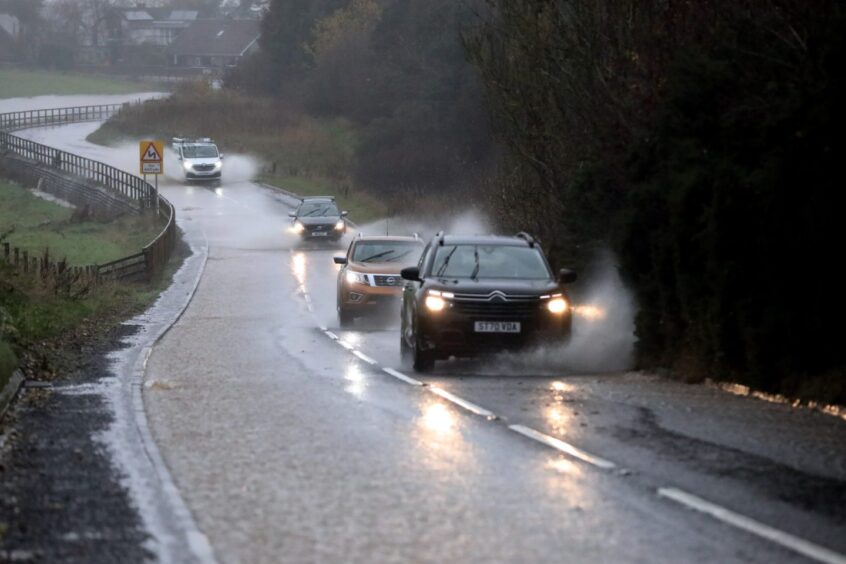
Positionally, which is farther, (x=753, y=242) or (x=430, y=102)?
(x=430, y=102)

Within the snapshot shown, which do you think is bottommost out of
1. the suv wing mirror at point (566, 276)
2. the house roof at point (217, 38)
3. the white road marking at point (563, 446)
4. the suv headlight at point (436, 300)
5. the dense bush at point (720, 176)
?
the white road marking at point (563, 446)

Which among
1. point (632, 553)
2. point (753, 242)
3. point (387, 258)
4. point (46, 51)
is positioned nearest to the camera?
point (632, 553)

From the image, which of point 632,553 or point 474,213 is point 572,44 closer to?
point 632,553

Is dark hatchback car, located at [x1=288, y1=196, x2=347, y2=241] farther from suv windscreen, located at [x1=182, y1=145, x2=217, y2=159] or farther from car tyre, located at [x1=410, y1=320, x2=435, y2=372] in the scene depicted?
car tyre, located at [x1=410, y1=320, x2=435, y2=372]

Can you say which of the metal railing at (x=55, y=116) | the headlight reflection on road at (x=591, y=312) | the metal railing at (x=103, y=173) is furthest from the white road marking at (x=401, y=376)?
the metal railing at (x=55, y=116)

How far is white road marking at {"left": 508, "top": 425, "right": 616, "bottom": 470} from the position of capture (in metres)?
10.5

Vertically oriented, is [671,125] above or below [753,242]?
above

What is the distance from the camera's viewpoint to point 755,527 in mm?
8211

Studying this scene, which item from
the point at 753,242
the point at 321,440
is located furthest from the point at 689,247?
the point at 321,440

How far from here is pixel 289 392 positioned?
1559 centimetres

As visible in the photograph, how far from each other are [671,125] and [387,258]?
1242 cm

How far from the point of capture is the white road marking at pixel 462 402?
13336 millimetres

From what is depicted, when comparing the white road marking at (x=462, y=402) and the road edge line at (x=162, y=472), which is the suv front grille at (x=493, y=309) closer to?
the white road marking at (x=462, y=402)

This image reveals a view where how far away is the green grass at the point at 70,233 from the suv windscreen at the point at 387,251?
18894 millimetres
